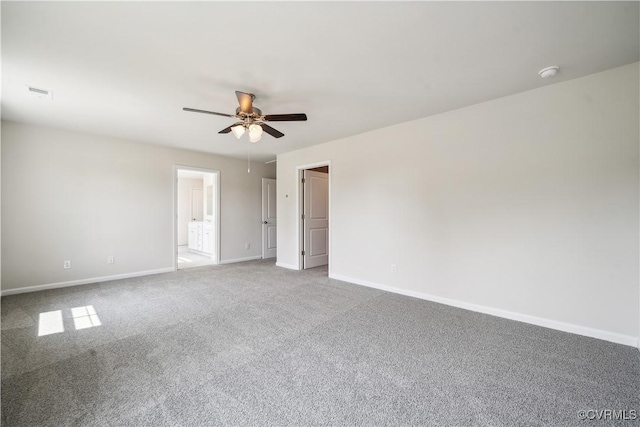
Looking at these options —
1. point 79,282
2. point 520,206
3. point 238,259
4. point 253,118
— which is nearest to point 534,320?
point 520,206

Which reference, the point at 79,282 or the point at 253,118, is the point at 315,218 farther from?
the point at 79,282

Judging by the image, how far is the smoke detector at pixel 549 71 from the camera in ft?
7.84

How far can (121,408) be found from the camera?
1.64 metres

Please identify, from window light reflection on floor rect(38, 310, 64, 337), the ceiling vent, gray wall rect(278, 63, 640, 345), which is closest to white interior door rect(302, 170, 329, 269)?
gray wall rect(278, 63, 640, 345)

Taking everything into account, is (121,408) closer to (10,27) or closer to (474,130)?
(10,27)

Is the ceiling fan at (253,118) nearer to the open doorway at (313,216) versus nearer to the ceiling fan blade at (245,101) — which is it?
the ceiling fan blade at (245,101)

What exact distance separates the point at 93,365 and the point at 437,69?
148 inches

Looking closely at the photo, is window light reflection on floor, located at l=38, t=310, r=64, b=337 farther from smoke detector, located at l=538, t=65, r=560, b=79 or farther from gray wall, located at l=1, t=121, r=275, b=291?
smoke detector, located at l=538, t=65, r=560, b=79

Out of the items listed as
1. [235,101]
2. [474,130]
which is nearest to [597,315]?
[474,130]

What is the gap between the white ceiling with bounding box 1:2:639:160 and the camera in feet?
5.74

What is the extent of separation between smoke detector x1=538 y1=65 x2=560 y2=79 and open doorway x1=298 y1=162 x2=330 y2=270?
3539 mm

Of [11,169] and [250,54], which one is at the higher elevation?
[250,54]

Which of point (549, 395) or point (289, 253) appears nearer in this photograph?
point (549, 395)

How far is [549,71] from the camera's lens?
2.43 m
